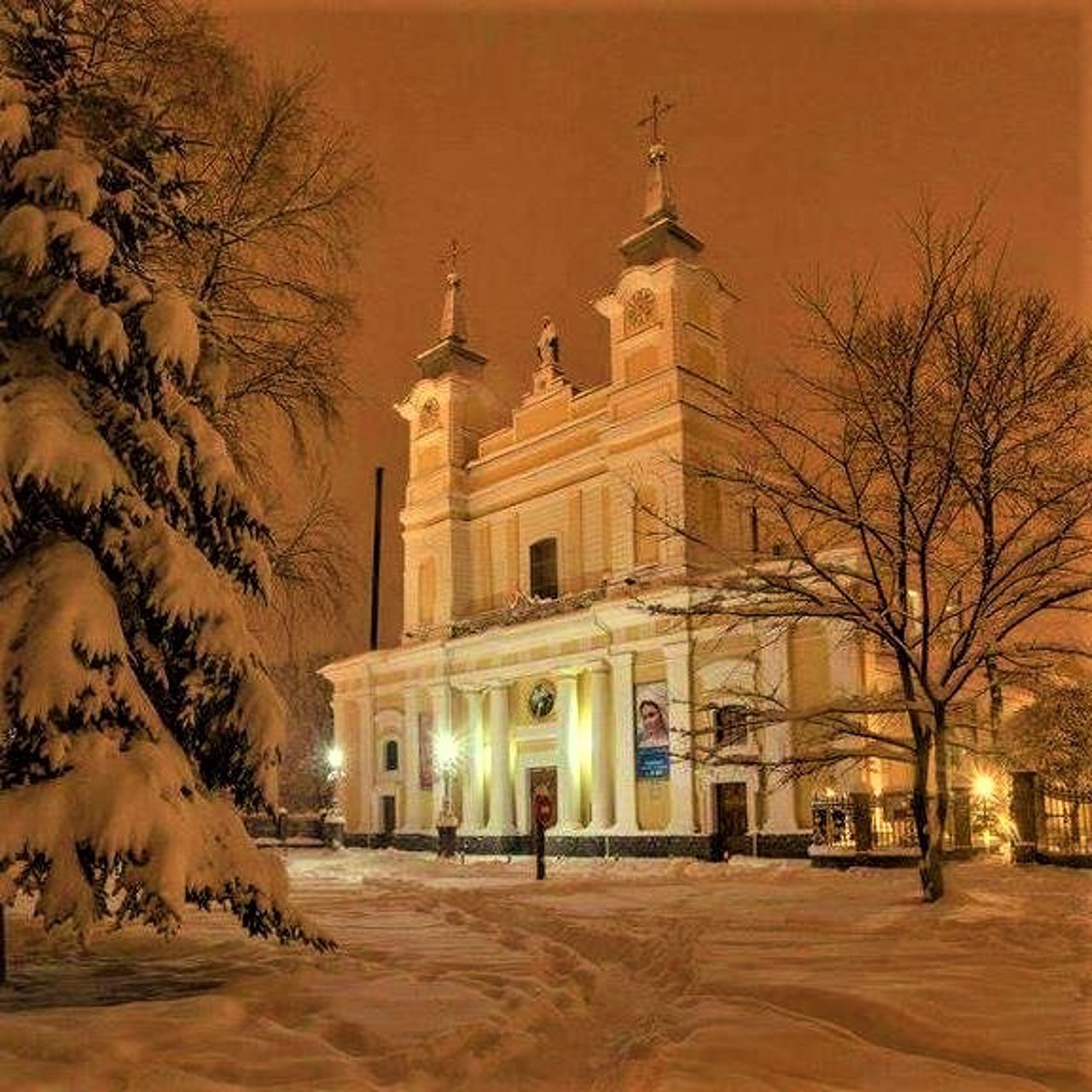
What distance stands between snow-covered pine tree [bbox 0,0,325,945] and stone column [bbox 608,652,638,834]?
2283 cm

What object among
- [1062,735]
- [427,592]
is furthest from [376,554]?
[1062,735]

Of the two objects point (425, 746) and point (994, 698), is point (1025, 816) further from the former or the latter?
point (425, 746)

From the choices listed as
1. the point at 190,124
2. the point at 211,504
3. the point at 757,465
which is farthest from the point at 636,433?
the point at 211,504

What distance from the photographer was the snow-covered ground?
522 cm

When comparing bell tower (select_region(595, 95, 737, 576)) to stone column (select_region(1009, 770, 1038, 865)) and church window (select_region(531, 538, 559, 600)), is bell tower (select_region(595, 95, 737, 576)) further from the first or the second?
stone column (select_region(1009, 770, 1038, 865))

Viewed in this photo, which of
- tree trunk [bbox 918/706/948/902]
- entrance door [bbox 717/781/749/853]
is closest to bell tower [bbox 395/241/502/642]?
entrance door [bbox 717/781/749/853]

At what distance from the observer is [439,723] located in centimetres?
3672

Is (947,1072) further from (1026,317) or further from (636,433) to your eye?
(636,433)

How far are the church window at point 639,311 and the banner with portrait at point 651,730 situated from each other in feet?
33.8

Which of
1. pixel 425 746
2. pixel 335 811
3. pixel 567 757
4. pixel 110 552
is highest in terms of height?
pixel 110 552

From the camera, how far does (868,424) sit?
13344mm

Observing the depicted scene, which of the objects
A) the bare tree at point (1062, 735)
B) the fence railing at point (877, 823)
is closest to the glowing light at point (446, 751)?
the fence railing at point (877, 823)

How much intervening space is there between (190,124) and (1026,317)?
9.58 meters

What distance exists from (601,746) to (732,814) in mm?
4375
